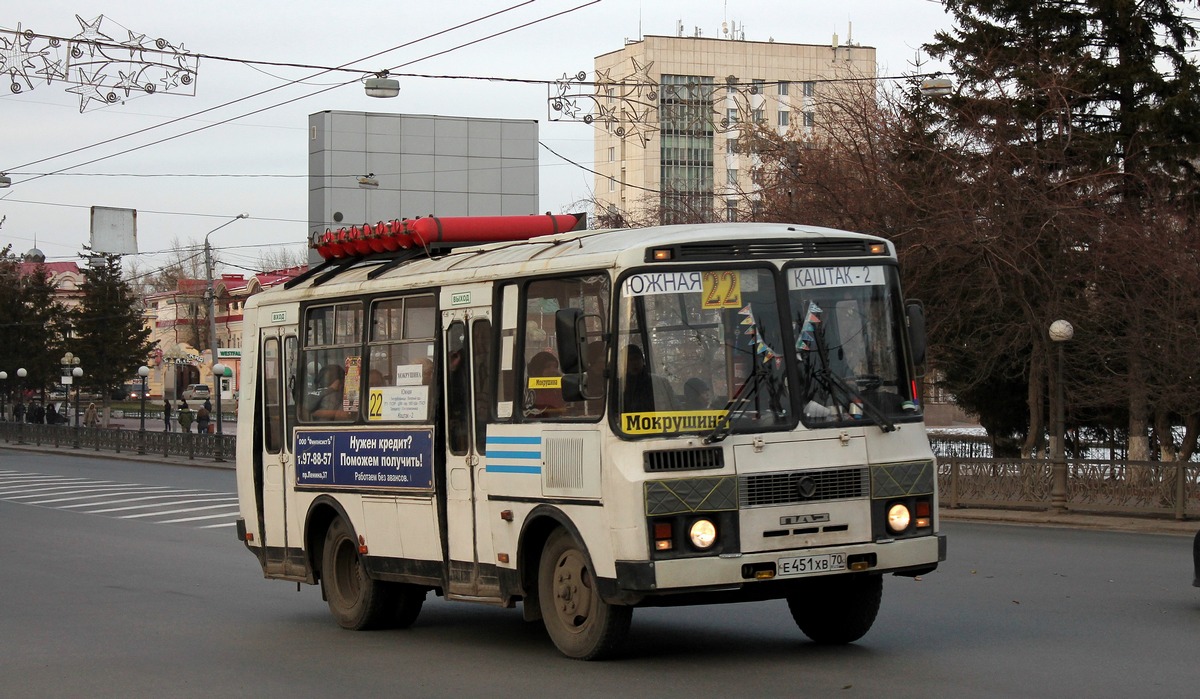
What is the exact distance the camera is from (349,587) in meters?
12.8

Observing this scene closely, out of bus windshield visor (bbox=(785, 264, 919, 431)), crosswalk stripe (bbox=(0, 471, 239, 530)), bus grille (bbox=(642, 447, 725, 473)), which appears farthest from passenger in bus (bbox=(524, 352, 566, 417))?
crosswalk stripe (bbox=(0, 471, 239, 530))

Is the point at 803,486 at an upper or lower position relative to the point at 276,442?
lower

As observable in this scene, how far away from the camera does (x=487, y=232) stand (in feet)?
41.5

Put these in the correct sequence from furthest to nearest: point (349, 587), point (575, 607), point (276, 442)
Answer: point (276, 442) → point (349, 587) → point (575, 607)

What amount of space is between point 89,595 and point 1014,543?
1170 cm

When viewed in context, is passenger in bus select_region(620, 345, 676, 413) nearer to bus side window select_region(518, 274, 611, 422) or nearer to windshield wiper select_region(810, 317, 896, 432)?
bus side window select_region(518, 274, 611, 422)

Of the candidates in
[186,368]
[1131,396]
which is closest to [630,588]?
[1131,396]

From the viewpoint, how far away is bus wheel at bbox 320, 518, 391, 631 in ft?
40.8

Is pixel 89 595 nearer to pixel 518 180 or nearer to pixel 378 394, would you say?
pixel 378 394

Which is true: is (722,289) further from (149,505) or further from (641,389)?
(149,505)

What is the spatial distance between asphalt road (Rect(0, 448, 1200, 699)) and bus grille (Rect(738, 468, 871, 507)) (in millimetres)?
1071

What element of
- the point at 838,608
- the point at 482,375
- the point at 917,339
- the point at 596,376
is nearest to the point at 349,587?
the point at 482,375

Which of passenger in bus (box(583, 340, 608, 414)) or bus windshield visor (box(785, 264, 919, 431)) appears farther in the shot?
bus windshield visor (box(785, 264, 919, 431))

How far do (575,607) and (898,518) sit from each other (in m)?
2.17
